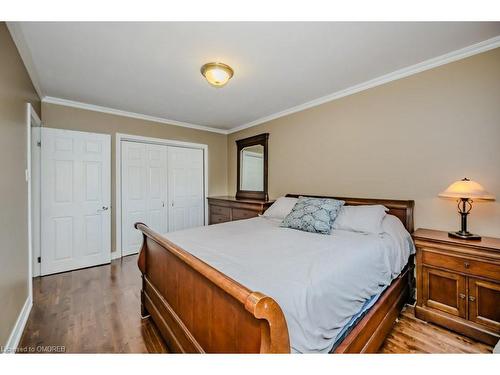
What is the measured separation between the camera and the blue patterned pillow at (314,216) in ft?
7.33

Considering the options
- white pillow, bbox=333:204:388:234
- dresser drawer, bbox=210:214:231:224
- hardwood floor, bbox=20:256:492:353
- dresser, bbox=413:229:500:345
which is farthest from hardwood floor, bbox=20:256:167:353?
dresser, bbox=413:229:500:345

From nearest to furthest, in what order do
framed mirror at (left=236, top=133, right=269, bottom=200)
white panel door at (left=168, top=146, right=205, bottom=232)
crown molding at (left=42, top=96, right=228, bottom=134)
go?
crown molding at (left=42, top=96, right=228, bottom=134)
framed mirror at (left=236, top=133, right=269, bottom=200)
white panel door at (left=168, top=146, right=205, bottom=232)

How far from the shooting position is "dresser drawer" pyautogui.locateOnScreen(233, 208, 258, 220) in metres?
3.68

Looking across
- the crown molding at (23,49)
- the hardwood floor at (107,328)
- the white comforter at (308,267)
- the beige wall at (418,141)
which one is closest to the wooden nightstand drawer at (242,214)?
the beige wall at (418,141)

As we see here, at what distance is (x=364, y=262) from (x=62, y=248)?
372 cm

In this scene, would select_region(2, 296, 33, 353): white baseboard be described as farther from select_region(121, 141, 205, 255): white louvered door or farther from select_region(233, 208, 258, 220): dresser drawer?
select_region(233, 208, 258, 220): dresser drawer

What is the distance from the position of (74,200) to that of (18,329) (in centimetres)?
186

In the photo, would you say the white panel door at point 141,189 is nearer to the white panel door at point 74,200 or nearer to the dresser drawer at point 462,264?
the white panel door at point 74,200

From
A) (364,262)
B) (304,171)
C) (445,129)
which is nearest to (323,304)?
(364,262)

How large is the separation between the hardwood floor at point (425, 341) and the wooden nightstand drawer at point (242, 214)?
224 centimetres

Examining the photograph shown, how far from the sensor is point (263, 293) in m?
1.03

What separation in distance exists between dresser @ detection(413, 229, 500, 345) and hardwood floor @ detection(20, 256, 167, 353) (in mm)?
2219

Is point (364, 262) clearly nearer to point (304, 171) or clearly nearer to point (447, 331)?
point (447, 331)

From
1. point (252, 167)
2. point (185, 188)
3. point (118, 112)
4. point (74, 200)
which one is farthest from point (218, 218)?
point (118, 112)
